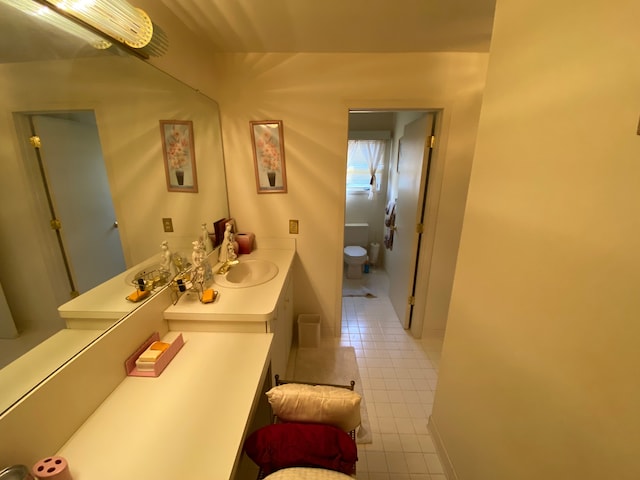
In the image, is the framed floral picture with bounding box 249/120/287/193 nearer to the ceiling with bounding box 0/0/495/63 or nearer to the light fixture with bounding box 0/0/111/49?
the ceiling with bounding box 0/0/495/63

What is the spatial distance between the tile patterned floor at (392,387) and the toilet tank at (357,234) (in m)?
1.23

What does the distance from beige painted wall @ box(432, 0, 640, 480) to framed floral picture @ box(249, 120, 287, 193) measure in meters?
1.39

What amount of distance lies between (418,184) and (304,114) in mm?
1116

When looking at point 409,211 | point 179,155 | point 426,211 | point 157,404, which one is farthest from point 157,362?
point 409,211

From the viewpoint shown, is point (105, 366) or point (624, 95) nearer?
point (624, 95)

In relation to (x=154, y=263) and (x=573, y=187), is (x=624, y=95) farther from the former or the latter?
(x=154, y=263)

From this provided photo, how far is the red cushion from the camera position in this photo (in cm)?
82

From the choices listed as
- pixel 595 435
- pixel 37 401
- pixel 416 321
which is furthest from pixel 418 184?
pixel 37 401

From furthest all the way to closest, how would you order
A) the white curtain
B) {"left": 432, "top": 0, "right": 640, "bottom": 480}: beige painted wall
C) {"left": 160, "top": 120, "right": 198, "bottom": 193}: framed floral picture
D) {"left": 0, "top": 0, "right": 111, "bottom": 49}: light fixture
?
the white curtain < {"left": 160, "top": 120, "right": 198, "bottom": 193}: framed floral picture < {"left": 0, "top": 0, "right": 111, "bottom": 49}: light fixture < {"left": 432, "top": 0, "right": 640, "bottom": 480}: beige painted wall

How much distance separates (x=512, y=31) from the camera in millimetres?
843

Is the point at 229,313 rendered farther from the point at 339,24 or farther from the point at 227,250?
the point at 339,24

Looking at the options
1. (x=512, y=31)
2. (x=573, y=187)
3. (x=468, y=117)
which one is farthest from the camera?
(x=468, y=117)

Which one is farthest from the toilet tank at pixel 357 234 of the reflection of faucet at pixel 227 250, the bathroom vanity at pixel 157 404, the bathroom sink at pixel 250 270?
the bathroom vanity at pixel 157 404

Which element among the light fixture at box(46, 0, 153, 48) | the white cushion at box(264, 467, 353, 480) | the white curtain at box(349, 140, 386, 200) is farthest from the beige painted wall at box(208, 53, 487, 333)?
the white curtain at box(349, 140, 386, 200)
